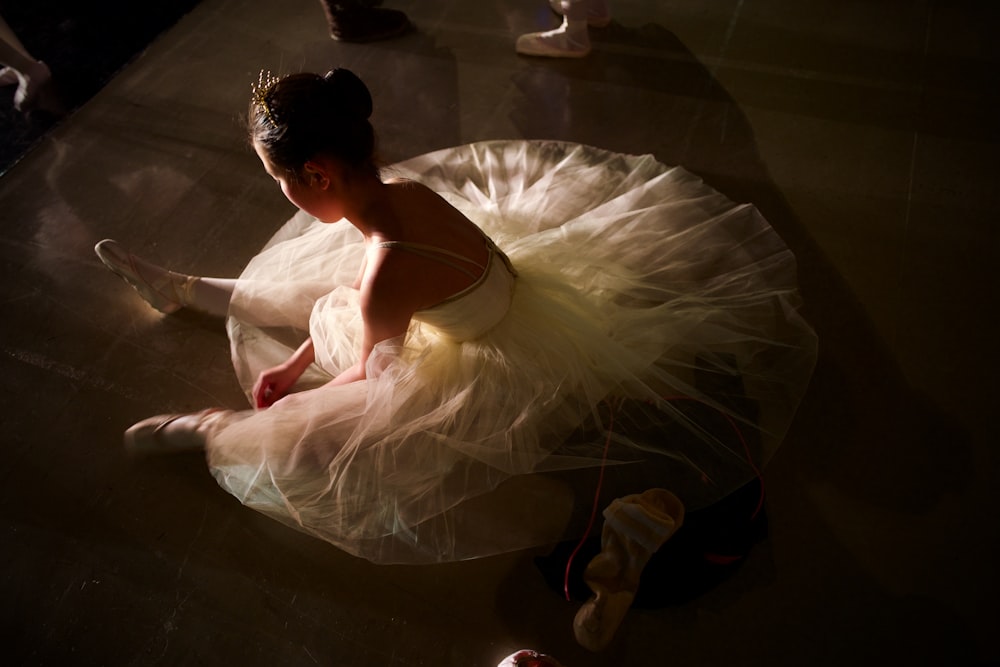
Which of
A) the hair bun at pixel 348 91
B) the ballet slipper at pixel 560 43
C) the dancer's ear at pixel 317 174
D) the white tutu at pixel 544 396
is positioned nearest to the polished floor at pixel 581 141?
the ballet slipper at pixel 560 43

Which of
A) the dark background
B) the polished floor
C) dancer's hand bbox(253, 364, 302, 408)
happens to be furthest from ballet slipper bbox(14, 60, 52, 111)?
dancer's hand bbox(253, 364, 302, 408)

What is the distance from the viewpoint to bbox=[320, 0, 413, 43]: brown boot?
2640mm

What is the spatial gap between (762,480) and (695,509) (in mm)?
206

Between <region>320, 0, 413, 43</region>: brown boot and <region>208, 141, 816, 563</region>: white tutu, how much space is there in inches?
56.5

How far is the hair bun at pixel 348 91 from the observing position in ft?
3.82

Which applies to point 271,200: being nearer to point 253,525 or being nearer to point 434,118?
point 434,118

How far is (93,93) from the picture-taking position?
2662mm

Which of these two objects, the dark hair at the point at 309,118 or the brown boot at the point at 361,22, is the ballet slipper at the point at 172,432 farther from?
the brown boot at the point at 361,22

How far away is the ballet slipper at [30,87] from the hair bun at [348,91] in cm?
215

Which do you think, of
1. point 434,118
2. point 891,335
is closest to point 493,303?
point 891,335

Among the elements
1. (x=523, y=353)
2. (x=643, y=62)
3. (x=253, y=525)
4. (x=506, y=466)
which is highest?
(x=643, y=62)

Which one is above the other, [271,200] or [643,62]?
[643,62]

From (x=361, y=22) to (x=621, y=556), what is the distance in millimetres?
2287

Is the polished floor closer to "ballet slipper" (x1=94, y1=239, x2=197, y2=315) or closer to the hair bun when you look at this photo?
"ballet slipper" (x1=94, y1=239, x2=197, y2=315)
